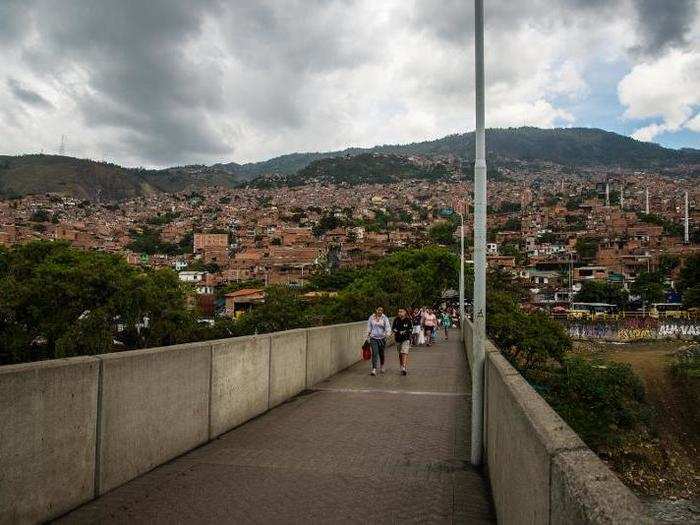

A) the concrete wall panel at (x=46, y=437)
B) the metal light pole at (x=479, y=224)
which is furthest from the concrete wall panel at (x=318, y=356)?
the concrete wall panel at (x=46, y=437)

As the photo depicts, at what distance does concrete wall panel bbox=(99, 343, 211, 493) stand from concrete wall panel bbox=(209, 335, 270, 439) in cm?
27

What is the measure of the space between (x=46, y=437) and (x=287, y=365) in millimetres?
6330

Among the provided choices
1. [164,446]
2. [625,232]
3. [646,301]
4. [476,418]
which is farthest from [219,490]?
[625,232]

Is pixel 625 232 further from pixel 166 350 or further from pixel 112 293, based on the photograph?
pixel 166 350

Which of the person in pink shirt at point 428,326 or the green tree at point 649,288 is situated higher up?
the green tree at point 649,288

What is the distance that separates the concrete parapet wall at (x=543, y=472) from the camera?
200cm

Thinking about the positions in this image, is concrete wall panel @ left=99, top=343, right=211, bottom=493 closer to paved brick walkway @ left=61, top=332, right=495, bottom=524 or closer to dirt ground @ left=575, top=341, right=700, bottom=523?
paved brick walkway @ left=61, top=332, right=495, bottom=524

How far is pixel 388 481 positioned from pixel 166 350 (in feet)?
8.11

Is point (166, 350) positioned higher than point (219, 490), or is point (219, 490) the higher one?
point (166, 350)

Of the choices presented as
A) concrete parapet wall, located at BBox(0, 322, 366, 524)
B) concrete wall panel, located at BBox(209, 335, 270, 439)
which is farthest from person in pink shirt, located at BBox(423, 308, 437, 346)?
concrete parapet wall, located at BBox(0, 322, 366, 524)

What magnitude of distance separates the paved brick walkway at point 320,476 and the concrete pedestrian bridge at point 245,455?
2 centimetres

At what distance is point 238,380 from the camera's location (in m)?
8.15

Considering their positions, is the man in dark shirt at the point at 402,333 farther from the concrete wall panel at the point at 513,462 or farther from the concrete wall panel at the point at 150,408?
the concrete wall panel at the point at 513,462

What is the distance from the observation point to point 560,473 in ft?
7.78
